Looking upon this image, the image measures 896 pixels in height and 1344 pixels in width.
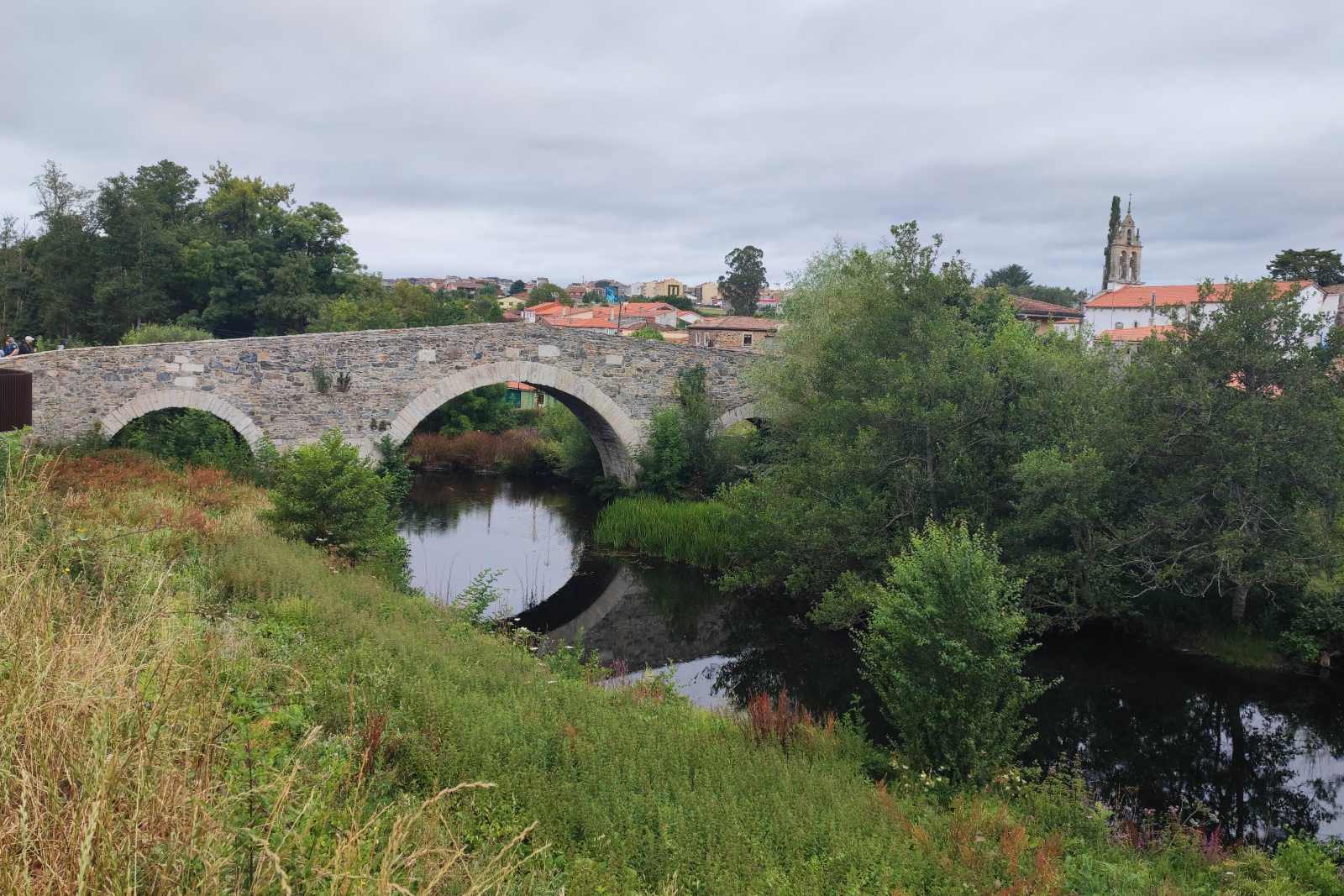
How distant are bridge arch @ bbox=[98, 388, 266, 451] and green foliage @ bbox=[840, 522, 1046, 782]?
456 inches

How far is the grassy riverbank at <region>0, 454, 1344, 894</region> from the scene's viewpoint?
2.27 metres

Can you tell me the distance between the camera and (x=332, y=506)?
979 centimetres

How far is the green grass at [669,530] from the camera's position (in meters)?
14.8

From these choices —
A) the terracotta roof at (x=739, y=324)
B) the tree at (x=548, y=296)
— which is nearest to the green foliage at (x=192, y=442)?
the terracotta roof at (x=739, y=324)

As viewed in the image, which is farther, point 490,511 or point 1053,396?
point 490,511

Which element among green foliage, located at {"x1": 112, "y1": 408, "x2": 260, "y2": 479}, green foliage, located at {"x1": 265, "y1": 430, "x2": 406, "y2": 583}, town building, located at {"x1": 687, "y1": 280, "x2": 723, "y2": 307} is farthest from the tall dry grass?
town building, located at {"x1": 687, "y1": 280, "x2": 723, "y2": 307}

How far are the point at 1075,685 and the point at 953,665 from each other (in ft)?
14.3

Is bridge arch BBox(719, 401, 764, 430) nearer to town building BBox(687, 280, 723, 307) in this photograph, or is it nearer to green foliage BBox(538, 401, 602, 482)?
green foliage BBox(538, 401, 602, 482)

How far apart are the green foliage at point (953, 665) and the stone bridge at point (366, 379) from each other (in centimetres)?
1105

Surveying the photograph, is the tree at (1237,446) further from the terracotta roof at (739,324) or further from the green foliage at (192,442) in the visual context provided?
the terracotta roof at (739,324)

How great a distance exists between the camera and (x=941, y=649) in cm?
668

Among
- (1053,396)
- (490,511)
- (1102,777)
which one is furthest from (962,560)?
(490,511)

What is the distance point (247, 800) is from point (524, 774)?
1.91 metres

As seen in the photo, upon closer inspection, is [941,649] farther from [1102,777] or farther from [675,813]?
[675,813]
